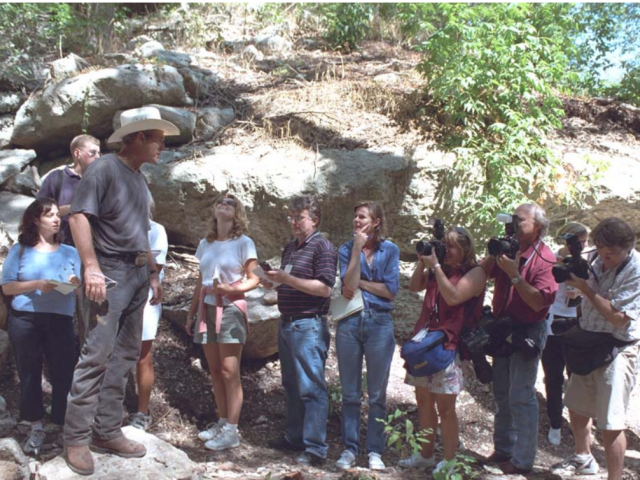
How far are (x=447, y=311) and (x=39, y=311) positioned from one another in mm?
2794

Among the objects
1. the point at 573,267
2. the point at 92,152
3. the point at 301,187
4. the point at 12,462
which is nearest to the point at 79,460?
the point at 12,462

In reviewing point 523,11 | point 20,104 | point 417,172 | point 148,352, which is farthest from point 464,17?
point 20,104

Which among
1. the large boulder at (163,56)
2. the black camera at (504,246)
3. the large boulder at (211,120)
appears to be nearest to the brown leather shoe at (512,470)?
the black camera at (504,246)

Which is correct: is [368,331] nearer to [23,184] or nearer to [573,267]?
[573,267]

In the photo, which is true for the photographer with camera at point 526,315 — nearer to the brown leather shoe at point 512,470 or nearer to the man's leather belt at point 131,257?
the brown leather shoe at point 512,470

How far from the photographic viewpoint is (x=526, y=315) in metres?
4.39

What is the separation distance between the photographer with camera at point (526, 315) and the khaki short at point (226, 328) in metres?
1.85

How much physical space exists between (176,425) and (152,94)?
4.55m

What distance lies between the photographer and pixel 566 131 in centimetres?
810

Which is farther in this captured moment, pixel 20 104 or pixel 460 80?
pixel 20 104

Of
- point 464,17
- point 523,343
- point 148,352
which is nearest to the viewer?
point 523,343

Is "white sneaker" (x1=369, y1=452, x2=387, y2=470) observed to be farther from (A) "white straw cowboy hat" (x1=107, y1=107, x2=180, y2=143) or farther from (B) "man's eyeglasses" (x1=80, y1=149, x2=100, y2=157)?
(B) "man's eyeglasses" (x1=80, y1=149, x2=100, y2=157)

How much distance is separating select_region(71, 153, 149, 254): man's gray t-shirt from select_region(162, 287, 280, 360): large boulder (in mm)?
1954

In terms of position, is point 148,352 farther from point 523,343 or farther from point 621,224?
point 621,224
